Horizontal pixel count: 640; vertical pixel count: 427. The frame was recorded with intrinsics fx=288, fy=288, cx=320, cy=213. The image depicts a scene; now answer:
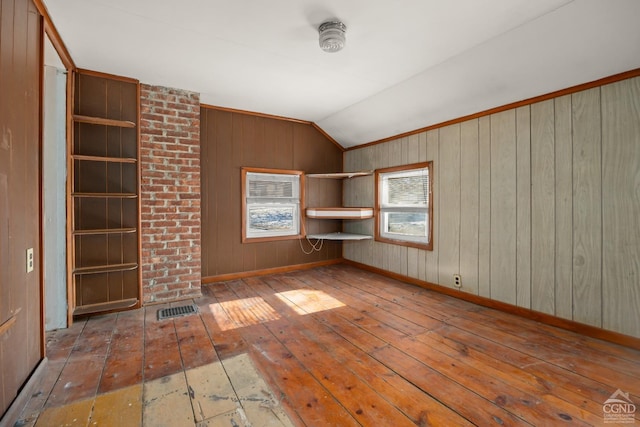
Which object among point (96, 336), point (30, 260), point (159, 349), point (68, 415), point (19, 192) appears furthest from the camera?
point (96, 336)

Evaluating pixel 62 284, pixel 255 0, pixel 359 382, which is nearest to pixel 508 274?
pixel 359 382

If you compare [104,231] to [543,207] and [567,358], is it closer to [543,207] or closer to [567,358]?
[567,358]

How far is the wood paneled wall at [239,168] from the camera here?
4066 mm

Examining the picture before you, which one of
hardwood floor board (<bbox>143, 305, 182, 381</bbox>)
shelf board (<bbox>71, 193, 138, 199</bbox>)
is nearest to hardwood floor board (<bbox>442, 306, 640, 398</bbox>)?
hardwood floor board (<bbox>143, 305, 182, 381</bbox>)

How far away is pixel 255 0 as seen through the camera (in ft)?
6.43

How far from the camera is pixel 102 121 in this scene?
2.92m

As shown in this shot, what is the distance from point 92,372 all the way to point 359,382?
1.85 meters

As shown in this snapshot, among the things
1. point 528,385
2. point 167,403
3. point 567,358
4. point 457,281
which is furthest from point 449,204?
point 167,403

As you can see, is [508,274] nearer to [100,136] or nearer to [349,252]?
[349,252]

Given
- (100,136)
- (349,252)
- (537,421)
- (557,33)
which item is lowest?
(537,421)

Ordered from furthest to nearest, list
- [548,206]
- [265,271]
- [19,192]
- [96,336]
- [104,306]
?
1. [265,271]
2. [104,306]
3. [548,206]
4. [96,336]
5. [19,192]

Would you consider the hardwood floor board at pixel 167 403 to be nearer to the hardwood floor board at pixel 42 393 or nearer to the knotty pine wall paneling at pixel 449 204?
the hardwood floor board at pixel 42 393

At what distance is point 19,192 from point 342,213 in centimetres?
357
